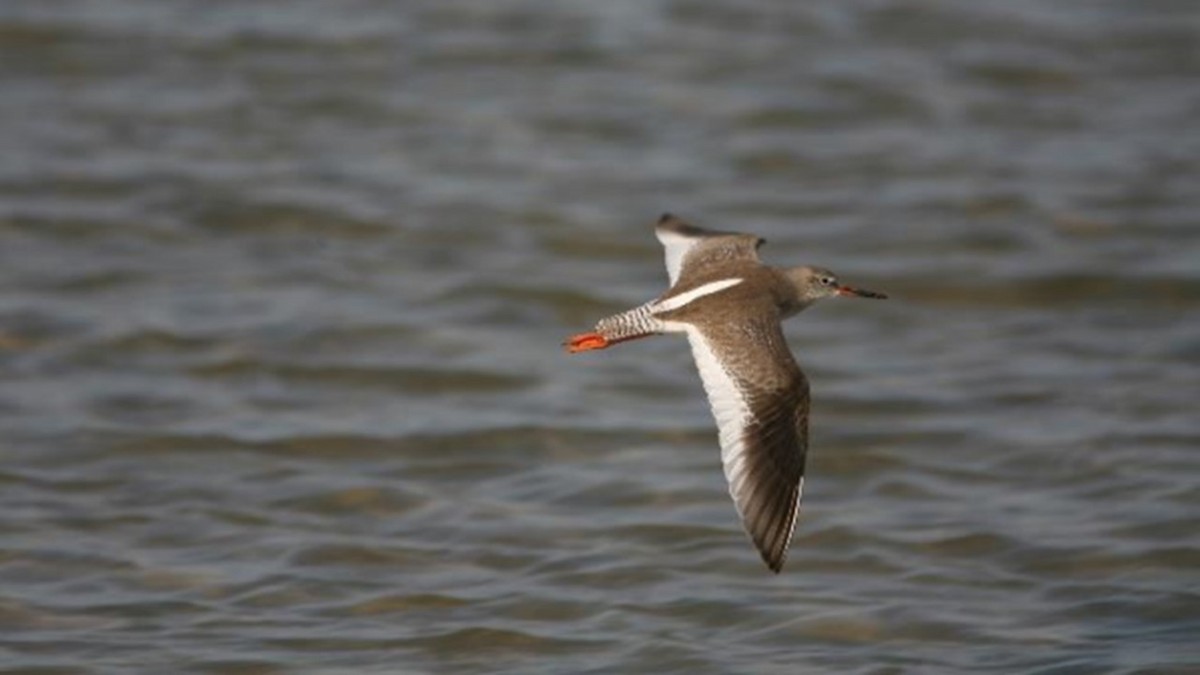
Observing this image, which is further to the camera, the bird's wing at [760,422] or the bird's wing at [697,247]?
the bird's wing at [697,247]

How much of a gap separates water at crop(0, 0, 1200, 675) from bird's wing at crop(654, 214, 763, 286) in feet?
3.14

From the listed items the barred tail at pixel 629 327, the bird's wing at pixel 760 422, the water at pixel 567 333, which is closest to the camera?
the bird's wing at pixel 760 422

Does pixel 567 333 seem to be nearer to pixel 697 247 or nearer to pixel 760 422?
pixel 697 247

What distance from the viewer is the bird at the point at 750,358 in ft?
22.5

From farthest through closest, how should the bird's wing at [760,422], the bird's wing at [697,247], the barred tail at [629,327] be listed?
the bird's wing at [697,247] → the barred tail at [629,327] → the bird's wing at [760,422]

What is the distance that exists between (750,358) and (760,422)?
31cm

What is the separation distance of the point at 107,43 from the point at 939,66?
4988 mm

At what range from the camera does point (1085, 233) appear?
37.1ft

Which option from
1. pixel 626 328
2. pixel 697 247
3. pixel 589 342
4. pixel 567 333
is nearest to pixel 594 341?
pixel 589 342

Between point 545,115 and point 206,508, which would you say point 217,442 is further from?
point 545,115

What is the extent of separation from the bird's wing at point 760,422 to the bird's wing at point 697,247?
0.91 metres

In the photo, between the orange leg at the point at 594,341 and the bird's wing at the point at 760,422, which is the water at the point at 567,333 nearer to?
the bird's wing at the point at 760,422

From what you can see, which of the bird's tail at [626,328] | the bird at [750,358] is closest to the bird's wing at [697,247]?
the bird at [750,358]

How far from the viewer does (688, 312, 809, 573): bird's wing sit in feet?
22.3
